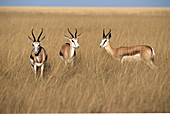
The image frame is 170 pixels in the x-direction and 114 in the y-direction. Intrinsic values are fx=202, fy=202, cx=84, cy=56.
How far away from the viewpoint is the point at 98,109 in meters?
3.12

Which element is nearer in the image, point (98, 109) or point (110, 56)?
point (98, 109)

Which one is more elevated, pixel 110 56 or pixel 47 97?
pixel 110 56

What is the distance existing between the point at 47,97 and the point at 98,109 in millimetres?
979

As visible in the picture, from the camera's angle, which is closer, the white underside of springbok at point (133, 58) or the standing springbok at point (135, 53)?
the standing springbok at point (135, 53)

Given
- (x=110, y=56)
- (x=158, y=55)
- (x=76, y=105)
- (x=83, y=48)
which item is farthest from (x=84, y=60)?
(x=76, y=105)

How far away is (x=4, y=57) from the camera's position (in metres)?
6.00

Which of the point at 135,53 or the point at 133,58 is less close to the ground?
the point at 135,53

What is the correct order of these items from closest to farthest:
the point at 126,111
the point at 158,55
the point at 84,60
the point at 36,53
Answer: the point at 126,111 < the point at 36,53 < the point at 84,60 < the point at 158,55

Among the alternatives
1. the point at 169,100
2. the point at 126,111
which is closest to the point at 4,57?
the point at 126,111

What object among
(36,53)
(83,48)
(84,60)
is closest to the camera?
(36,53)

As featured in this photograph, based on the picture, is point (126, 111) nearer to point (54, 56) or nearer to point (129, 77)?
point (129, 77)

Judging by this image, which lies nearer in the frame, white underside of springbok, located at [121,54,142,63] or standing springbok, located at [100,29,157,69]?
standing springbok, located at [100,29,157,69]

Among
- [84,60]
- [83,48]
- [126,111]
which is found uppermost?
[83,48]

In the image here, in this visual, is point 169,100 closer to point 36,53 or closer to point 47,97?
point 47,97
